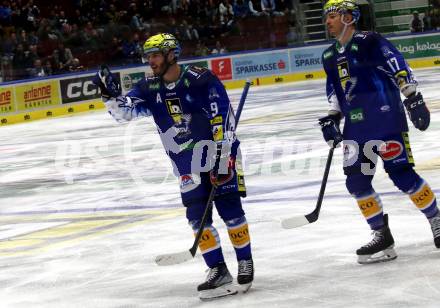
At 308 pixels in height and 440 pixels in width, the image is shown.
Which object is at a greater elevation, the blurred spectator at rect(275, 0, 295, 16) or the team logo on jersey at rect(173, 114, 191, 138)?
the team logo on jersey at rect(173, 114, 191, 138)

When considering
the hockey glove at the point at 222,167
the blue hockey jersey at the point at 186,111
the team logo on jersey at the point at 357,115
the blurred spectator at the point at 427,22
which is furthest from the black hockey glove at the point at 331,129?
the blurred spectator at the point at 427,22

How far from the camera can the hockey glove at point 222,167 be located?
18.8 ft

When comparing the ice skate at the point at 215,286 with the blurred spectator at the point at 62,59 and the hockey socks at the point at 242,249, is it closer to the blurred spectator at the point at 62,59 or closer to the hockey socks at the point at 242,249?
the hockey socks at the point at 242,249

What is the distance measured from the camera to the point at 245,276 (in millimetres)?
5852

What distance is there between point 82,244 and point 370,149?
2721mm

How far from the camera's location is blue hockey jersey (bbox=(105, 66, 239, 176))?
5.80 metres

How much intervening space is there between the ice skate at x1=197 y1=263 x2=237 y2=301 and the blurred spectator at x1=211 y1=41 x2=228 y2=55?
20.4 metres

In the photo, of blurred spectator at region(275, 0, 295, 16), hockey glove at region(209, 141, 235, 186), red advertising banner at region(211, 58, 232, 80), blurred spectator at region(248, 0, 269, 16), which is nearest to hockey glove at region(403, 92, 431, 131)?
hockey glove at region(209, 141, 235, 186)

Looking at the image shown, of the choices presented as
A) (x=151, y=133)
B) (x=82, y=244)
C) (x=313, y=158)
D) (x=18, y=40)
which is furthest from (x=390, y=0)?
(x=82, y=244)

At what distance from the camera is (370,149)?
249 inches

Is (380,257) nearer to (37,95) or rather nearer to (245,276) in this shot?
(245,276)

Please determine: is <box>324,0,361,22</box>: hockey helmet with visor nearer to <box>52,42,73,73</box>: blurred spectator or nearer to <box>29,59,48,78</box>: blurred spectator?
<box>29,59,48,78</box>: blurred spectator

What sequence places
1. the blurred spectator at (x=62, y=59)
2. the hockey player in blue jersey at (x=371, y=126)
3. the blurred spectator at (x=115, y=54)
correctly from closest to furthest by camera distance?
the hockey player in blue jersey at (x=371, y=126) < the blurred spectator at (x=62, y=59) < the blurred spectator at (x=115, y=54)

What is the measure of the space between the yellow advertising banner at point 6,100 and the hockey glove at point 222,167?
16673 mm
